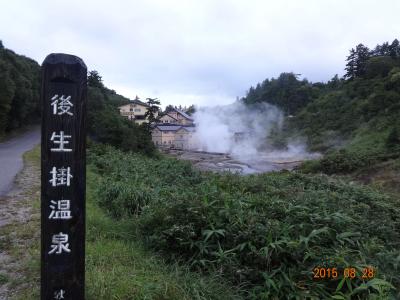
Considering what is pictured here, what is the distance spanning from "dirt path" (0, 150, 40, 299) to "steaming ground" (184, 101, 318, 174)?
33.0 meters

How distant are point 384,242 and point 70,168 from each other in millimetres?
4936

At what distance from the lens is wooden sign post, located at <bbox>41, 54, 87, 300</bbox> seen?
102 inches

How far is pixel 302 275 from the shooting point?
3617 mm

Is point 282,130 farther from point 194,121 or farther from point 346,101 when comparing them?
point 194,121

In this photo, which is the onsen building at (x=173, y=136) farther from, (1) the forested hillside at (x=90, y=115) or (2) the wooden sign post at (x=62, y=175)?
(2) the wooden sign post at (x=62, y=175)

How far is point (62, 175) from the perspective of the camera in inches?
103

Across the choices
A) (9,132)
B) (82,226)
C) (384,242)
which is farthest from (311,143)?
(82,226)

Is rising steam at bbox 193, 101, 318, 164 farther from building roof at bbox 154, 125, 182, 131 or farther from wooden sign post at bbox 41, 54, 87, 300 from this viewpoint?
wooden sign post at bbox 41, 54, 87, 300

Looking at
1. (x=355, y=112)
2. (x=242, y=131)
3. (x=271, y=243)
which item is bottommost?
(x=271, y=243)

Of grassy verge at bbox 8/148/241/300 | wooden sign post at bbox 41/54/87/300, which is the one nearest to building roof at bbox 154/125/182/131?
grassy verge at bbox 8/148/241/300

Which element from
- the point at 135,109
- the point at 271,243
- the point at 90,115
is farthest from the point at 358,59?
the point at 271,243

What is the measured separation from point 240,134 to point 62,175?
62.1m

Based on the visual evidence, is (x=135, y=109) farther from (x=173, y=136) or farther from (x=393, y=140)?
(x=393, y=140)

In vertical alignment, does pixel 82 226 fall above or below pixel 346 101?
below
